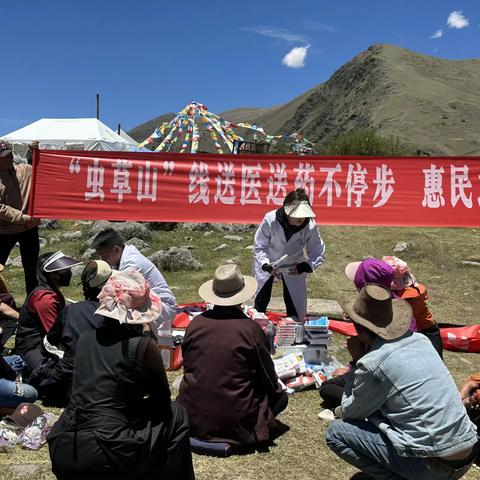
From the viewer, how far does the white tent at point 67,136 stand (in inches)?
772

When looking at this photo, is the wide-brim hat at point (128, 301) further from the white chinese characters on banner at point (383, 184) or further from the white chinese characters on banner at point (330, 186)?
the white chinese characters on banner at point (383, 184)

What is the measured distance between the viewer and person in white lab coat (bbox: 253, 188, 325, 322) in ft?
19.3

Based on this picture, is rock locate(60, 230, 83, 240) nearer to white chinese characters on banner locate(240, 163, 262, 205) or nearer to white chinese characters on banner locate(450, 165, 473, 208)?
white chinese characters on banner locate(240, 163, 262, 205)

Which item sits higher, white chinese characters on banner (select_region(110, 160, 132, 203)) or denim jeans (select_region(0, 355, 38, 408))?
white chinese characters on banner (select_region(110, 160, 132, 203))

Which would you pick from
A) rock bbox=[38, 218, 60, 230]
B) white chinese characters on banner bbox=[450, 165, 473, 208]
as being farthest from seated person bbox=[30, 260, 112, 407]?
rock bbox=[38, 218, 60, 230]

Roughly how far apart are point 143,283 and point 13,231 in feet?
13.2

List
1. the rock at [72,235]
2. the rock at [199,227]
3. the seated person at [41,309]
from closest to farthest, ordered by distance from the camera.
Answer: the seated person at [41,309]
the rock at [72,235]
the rock at [199,227]

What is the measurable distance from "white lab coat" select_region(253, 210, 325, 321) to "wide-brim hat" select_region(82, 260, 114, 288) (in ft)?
8.28

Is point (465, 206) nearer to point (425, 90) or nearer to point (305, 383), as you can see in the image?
point (305, 383)

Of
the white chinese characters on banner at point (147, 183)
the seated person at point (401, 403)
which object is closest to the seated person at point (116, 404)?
the seated person at point (401, 403)

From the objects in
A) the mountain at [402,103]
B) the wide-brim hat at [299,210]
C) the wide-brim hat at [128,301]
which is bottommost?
the wide-brim hat at [128,301]

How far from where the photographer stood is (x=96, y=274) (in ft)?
12.0

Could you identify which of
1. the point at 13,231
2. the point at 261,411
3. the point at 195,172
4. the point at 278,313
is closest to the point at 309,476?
the point at 261,411

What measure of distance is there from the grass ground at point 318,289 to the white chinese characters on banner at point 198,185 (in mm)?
1550
